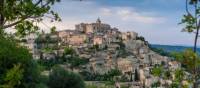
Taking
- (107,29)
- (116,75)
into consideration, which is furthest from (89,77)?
(107,29)

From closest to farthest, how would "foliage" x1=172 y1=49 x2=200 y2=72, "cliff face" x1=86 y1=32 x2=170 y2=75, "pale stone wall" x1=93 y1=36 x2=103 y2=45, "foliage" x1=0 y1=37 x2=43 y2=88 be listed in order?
"foliage" x1=172 y1=49 x2=200 y2=72, "foliage" x1=0 y1=37 x2=43 y2=88, "cliff face" x1=86 y1=32 x2=170 y2=75, "pale stone wall" x1=93 y1=36 x2=103 y2=45

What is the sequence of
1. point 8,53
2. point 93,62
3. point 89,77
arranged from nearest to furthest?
point 8,53
point 89,77
point 93,62

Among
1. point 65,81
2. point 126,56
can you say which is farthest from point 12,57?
point 126,56

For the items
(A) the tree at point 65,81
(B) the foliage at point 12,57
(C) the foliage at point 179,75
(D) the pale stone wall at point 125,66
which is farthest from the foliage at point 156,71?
(D) the pale stone wall at point 125,66

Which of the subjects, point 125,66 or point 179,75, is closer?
point 179,75

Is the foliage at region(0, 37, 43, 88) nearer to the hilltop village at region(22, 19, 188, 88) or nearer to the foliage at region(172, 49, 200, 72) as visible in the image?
the foliage at region(172, 49, 200, 72)

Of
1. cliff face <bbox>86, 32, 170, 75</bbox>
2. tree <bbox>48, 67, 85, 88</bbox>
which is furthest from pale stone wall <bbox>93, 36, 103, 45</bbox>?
tree <bbox>48, 67, 85, 88</bbox>

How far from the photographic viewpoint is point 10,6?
10805mm

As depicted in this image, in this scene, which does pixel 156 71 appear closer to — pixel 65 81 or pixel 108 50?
pixel 65 81

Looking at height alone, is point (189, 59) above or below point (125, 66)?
above

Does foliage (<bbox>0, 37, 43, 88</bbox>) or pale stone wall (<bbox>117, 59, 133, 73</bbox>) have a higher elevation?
foliage (<bbox>0, 37, 43, 88</bbox>)

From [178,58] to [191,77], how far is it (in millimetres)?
388

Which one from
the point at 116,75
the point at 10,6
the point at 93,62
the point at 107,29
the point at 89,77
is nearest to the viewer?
the point at 10,6

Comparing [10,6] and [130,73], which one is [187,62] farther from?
[130,73]
